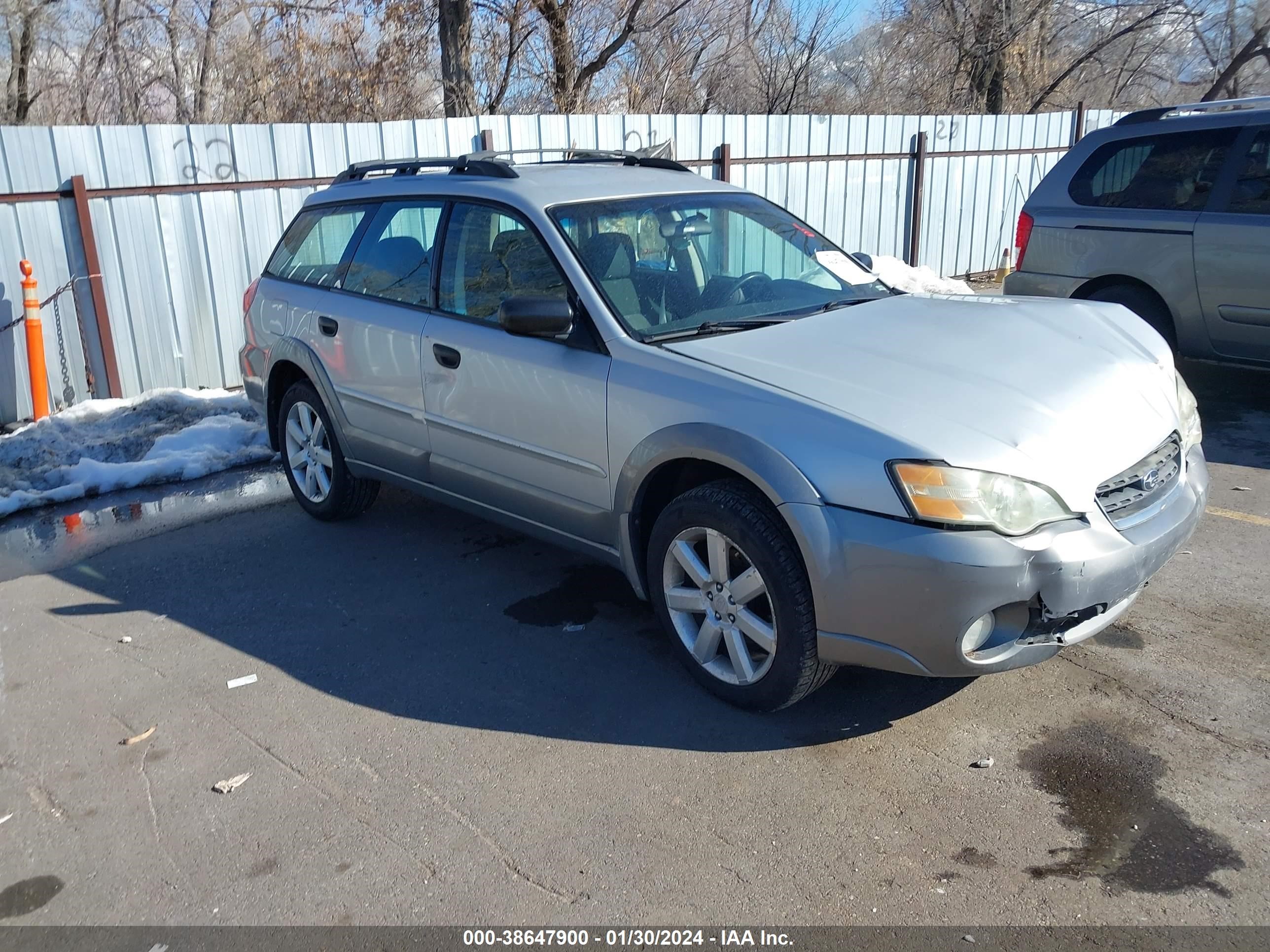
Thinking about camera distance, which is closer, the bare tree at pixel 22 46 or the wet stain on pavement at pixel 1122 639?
the wet stain on pavement at pixel 1122 639

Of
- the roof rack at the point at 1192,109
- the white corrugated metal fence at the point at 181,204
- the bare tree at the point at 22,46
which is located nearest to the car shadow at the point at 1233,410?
the roof rack at the point at 1192,109

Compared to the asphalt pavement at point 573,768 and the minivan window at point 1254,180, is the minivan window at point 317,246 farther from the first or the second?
the minivan window at point 1254,180

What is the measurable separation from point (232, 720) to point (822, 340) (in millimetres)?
2572

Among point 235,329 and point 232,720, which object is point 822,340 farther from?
point 235,329

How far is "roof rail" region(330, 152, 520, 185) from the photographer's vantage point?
16.0 ft

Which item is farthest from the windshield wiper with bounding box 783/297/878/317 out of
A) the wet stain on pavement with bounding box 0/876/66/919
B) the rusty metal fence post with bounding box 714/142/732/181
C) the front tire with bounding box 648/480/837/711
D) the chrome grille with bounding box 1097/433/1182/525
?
the rusty metal fence post with bounding box 714/142/732/181

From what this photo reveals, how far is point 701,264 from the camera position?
447 centimetres

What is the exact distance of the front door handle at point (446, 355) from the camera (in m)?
4.61

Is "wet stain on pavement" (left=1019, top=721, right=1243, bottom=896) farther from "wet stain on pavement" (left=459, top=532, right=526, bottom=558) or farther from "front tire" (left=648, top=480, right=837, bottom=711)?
"wet stain on pavement" (left=459, top=532, right=526, bottom=558)

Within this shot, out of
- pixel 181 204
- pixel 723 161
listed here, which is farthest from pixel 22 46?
pixel 723 161

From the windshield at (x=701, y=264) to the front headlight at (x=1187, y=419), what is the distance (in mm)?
1290

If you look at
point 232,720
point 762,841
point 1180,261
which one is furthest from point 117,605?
point 1180,261

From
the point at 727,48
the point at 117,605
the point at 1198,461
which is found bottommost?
the point at 117,605

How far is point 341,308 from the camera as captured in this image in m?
5.34
